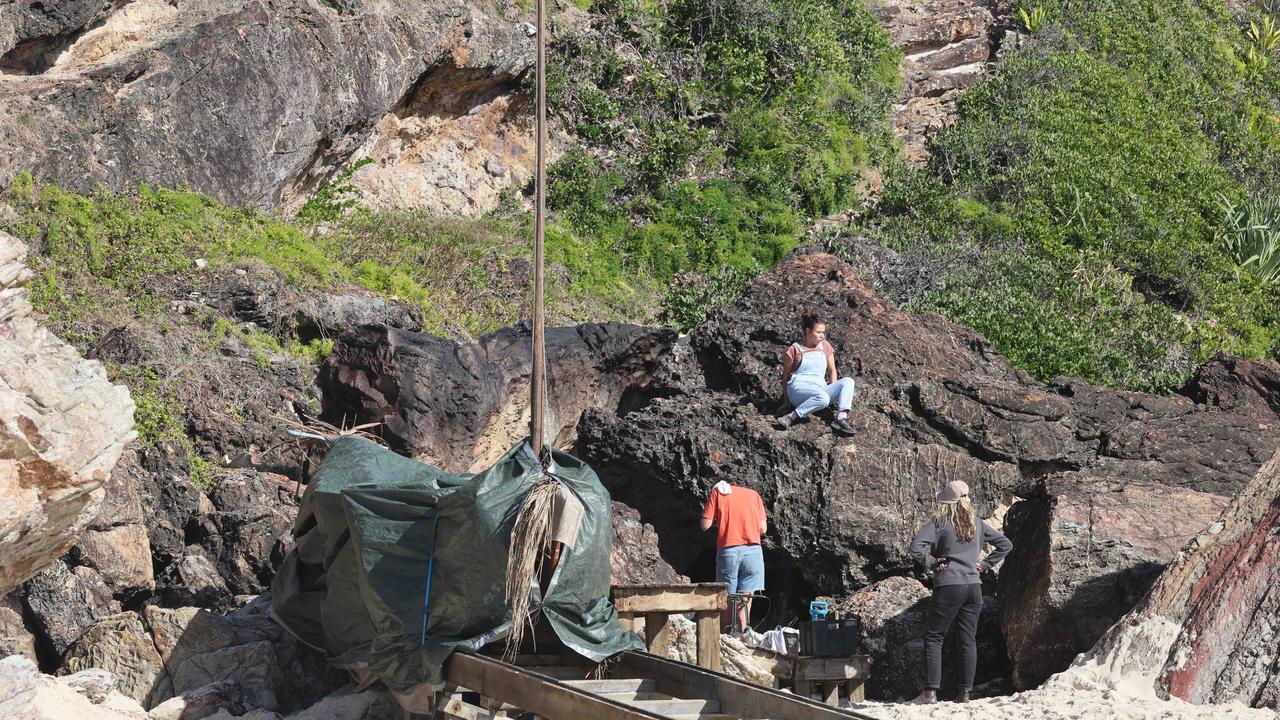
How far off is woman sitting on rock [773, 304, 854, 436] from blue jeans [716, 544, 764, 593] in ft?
4.85

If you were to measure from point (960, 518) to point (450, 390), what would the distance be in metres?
4.25

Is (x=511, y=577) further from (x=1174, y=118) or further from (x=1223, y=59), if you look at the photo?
(x=1223, y=59)

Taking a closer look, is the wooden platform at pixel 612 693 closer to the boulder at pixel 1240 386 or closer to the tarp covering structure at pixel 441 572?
the tarp covering structure at pixel 441 572

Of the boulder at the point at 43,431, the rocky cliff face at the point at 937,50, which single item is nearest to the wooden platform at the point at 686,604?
the boulder at the point at 43,431

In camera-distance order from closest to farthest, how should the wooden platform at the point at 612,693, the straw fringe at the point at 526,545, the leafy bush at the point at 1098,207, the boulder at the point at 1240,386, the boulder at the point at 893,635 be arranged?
1. the wooden platform at the point at 612,693
2. the straw fringe at the point at 526,545
3. the boulder at the point at 893,635
4. the boulder at the point at 1240,386
5. the leafy bush at the point at 1098,207

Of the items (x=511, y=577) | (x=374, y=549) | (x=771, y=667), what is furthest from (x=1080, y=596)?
(x=374, y=549)

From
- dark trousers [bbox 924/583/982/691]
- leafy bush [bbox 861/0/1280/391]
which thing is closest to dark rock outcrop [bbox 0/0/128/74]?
leafy bush [bbox 861/0/1280/391]

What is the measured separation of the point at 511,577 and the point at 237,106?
883cm

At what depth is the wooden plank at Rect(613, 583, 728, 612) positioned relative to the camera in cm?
756

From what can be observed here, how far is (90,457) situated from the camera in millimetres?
5688

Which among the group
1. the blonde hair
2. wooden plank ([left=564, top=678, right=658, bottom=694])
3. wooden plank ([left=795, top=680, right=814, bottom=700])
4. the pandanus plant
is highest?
the blonde hair

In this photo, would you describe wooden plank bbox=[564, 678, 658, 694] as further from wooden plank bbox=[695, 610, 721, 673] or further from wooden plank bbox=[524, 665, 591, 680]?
wooden plank bbox=[695, 610, 721, 673]

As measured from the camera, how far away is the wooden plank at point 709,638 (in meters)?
7.61

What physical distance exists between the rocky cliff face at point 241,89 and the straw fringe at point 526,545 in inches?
312
